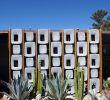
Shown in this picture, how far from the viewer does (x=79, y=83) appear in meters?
15.0

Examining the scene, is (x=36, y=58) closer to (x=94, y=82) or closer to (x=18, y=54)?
(x=18, y=54)

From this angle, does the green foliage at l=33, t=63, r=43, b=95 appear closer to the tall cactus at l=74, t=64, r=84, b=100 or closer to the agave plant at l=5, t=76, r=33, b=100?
the agave plant at l=5, t=76, r=33, b=100

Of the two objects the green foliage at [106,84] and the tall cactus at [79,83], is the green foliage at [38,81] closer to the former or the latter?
the tall cactus at [79,83]

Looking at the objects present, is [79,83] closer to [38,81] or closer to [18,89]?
[38,81]

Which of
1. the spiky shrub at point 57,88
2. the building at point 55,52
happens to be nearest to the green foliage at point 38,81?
the building at point 55,52

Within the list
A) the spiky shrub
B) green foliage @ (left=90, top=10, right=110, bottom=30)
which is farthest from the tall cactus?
green foliage @ (left=90, top=10, right=110, bottom=30)

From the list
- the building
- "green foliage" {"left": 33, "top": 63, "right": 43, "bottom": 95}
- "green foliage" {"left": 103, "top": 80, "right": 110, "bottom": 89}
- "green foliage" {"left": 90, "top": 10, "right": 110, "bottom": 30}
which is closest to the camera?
"green foliage" {"left": 33, "top": 63, "right": 43, "bottom": 95}

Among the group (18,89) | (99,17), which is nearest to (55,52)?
(18,89)

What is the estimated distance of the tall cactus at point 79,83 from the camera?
1498 cm

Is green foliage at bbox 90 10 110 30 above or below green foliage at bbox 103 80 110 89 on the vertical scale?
above

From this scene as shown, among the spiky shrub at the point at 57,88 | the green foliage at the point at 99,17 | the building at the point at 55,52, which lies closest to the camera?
the spiky shrub at the point at 57,88

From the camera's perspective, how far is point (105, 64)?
22.1 m

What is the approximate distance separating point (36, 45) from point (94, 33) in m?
2.65

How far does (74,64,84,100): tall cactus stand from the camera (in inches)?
590
